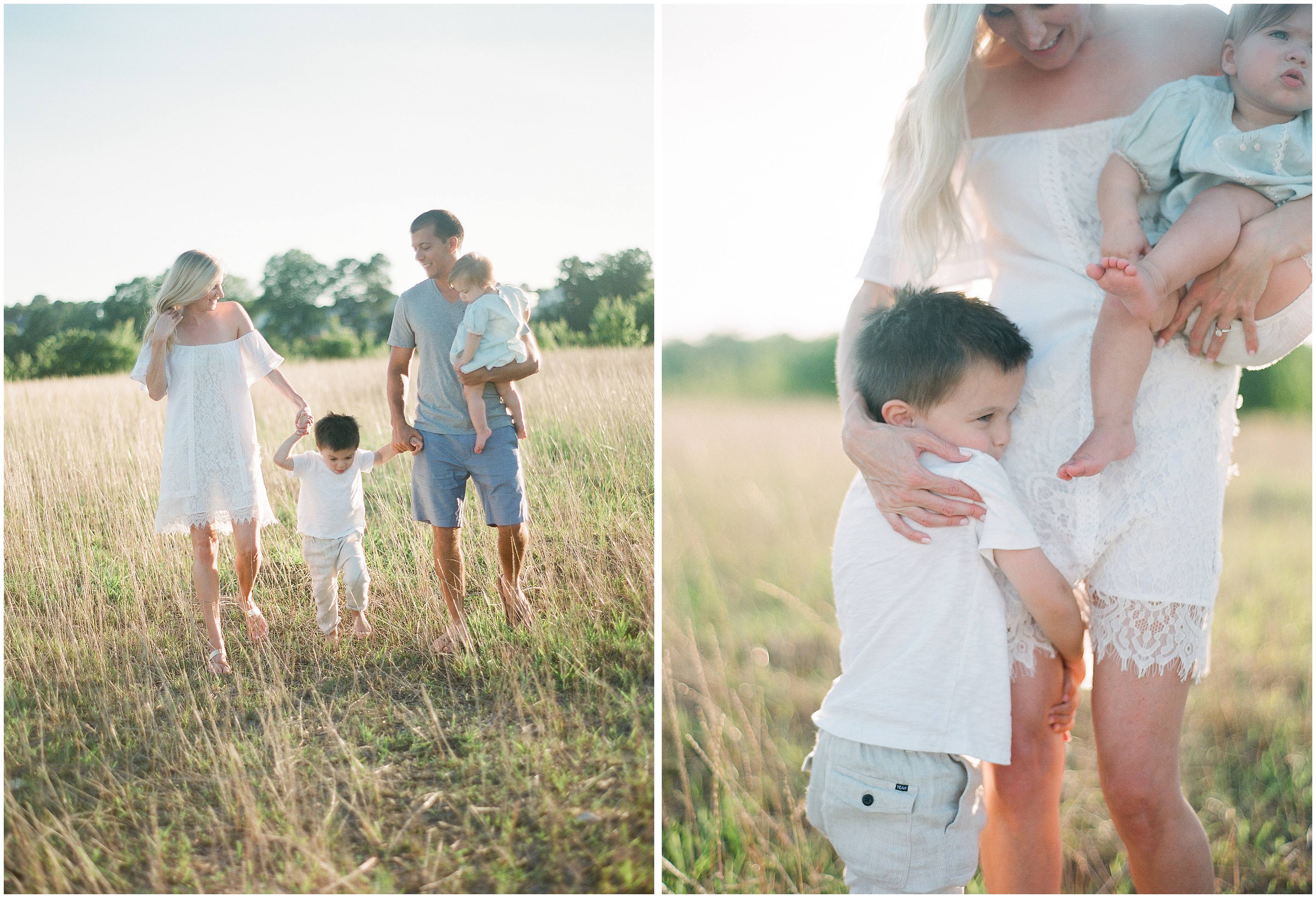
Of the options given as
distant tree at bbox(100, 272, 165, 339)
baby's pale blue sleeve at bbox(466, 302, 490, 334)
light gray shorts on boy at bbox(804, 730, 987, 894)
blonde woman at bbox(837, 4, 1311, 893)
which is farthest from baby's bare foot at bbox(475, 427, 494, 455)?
light gray shorts on boy at bbox(804, 730, 987, 894)

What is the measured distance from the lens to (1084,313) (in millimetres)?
1711

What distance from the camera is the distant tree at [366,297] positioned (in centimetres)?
292

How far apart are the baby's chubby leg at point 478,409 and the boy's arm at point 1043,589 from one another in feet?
5.04

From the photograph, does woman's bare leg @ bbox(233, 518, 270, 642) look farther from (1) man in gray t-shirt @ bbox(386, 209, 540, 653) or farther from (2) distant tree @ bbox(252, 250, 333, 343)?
(2) distant tree @ bbox(252, 250, 333, 343)

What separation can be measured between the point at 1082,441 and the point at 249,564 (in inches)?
88.1

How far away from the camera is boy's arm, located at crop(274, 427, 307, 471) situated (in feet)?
7.97

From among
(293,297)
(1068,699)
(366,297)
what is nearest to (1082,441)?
(1068,699)

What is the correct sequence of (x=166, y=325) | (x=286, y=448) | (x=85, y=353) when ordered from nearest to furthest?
(x=166, y=325) < (x=286, y=448) < (x=85, y=353)

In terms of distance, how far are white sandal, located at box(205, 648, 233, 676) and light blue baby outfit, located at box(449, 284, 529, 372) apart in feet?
3.58

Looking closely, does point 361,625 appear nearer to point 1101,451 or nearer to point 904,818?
point 904,818

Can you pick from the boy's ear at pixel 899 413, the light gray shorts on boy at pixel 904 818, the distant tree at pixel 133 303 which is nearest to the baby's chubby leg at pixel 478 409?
the distant tree at pixel 133 303

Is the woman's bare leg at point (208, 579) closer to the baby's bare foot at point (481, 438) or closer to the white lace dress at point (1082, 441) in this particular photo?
the baby's bare foot at point (481, 438)

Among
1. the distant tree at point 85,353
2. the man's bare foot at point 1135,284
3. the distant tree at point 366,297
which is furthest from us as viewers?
the distant tree at point 366,297

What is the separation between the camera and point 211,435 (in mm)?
2357
